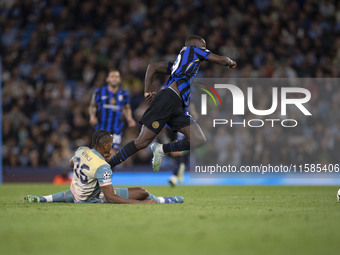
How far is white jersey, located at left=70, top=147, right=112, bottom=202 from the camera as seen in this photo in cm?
734

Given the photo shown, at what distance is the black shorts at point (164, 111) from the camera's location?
8.72 m

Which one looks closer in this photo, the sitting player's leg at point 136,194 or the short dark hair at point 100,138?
the short dark hair at point 100,138

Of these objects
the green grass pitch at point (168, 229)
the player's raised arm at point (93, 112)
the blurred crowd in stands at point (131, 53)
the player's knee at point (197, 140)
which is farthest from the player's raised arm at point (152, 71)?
the blurred crowd in stands at point (131, 53)

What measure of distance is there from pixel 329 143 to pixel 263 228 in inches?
411

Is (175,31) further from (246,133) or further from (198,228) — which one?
(198,228)

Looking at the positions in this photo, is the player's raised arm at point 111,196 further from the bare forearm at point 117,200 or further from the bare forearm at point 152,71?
the bare forearm at point 152,71

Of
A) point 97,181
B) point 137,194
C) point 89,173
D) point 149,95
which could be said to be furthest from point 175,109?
point 89,173

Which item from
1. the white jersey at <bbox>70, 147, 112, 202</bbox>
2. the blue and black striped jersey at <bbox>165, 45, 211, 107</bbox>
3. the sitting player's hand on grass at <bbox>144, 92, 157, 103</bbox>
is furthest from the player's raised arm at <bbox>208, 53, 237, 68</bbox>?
the white jersey at <bbox>70, 147, 112, 202</bbox>

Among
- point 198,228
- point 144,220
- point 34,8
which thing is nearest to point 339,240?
point 198,228

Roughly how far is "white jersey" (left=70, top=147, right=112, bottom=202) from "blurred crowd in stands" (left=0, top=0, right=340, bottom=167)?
8227 mm

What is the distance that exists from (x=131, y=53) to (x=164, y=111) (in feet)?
32.4

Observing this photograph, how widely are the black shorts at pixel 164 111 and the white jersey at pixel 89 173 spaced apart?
52.7 inches

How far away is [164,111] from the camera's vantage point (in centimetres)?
873

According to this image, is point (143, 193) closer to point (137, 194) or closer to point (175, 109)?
point (137, 194)
